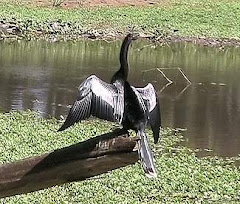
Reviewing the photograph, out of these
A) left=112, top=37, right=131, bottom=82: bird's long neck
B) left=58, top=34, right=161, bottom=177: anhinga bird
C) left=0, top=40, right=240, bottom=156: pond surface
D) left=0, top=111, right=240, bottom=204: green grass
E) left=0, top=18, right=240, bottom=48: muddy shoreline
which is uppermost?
left=112, top=37, right=131, bottom=82: bird's long neck

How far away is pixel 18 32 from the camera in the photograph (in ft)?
81.5

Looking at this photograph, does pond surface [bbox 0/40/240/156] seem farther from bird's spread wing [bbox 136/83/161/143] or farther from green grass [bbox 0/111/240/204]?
bird's spread wing [bbox 136/83/161/143]

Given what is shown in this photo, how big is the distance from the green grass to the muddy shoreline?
1357 centimetres

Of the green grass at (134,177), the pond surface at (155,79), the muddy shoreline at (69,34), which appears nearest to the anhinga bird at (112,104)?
the green grass at (134,177)

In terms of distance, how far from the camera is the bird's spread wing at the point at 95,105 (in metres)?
4.18

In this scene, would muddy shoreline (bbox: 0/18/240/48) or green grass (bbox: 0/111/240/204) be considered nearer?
green grass (bbox: 0/111/240/204)

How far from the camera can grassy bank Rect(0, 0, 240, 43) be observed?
2581cm

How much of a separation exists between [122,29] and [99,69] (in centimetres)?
783

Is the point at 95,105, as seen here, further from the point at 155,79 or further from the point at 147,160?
the point at 155,79

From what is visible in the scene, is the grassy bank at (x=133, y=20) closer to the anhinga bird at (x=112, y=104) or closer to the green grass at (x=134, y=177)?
the green grass at (x=134, y=177)

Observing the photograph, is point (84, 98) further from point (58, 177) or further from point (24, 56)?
point (24, 56)

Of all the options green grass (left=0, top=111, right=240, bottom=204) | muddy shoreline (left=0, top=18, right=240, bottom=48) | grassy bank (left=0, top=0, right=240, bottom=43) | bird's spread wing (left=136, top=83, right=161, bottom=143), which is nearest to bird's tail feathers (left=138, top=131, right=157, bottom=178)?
bird's spread wing (left=136, top=83, right=161, bottom=143)

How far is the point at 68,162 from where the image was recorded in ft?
12.3

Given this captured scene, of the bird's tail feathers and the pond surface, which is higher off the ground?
the bird's tail feathers
